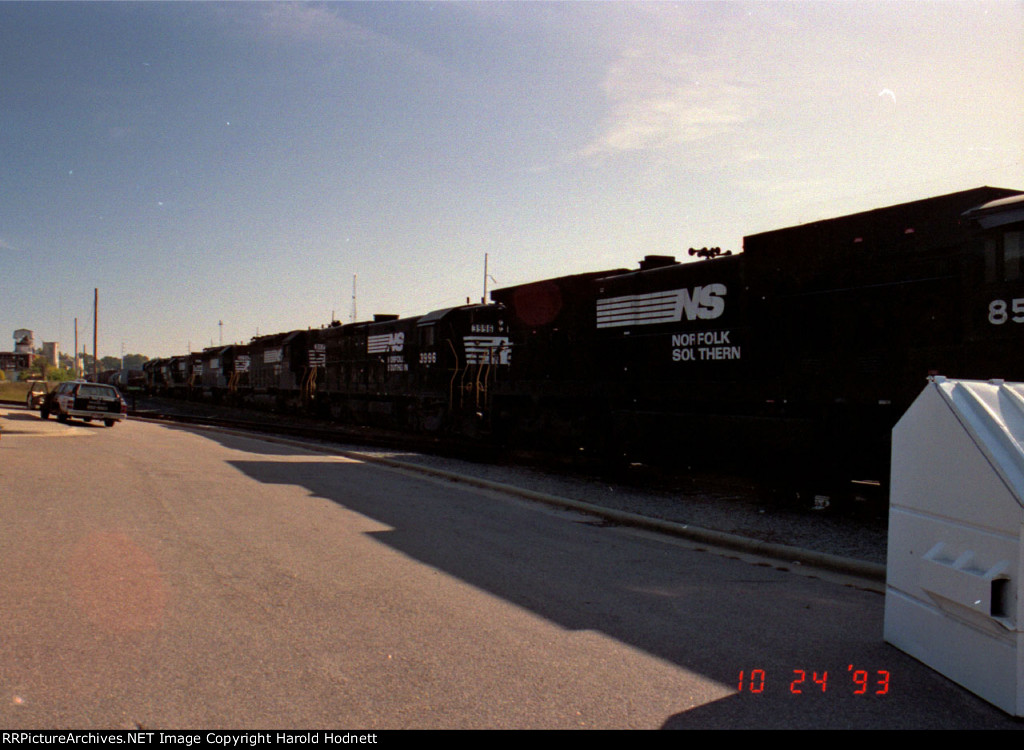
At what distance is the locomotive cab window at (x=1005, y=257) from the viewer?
7.13 metres

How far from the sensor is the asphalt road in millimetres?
3449

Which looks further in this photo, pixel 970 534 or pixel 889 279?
pixel 889 279

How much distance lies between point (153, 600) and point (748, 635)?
403cm

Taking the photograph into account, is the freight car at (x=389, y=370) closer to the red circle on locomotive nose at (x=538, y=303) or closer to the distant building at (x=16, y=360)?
the red circle on locomotive nose at (x=538, y=303)

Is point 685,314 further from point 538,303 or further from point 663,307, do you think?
point 538,303

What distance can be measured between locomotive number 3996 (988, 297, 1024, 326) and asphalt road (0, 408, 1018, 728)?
3.44 metres

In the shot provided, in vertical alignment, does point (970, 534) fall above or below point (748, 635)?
above

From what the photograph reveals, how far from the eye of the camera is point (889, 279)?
8547 millimetres

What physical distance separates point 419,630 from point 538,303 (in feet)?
37.8

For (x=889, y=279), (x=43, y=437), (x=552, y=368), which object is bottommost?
(x=43, y=437)

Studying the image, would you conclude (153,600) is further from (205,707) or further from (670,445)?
(670,445)

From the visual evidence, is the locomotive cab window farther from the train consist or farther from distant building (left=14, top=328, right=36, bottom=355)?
distant building (left=14, top=328, right=36, bottom=355)

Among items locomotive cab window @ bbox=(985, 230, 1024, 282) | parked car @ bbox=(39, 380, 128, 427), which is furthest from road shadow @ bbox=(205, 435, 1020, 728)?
parked car @ bbox=(39, 380, 128, 427)
